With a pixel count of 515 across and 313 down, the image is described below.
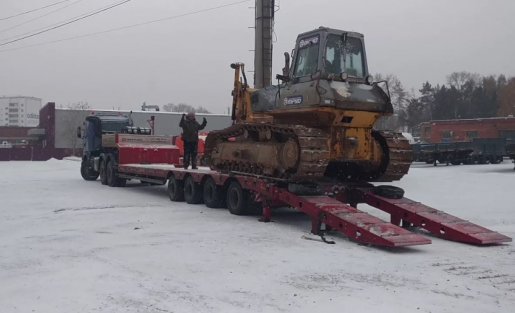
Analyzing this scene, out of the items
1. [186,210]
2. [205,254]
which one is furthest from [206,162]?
[205,254]

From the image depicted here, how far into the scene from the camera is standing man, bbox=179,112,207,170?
684 inches

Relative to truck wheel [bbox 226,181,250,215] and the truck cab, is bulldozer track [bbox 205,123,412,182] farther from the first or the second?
the truck cab

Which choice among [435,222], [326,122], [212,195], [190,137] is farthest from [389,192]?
[190,137]

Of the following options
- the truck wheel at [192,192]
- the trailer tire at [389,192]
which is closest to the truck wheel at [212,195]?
the truck wheel at [192,192]

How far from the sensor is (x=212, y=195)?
1442 centimetres

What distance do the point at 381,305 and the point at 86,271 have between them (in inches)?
148

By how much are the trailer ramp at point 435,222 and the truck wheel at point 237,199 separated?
105 inches

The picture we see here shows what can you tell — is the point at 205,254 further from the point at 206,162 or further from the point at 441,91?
the point at 441,91

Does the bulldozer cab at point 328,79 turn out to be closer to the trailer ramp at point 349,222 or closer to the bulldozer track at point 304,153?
the bulldozer track at point 304,153

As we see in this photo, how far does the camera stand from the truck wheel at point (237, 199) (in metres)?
13.2

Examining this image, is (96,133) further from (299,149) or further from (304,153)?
(304,153)

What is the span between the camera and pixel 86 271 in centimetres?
776

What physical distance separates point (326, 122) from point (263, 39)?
34.3ft

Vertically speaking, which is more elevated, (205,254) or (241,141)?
(241,141)
